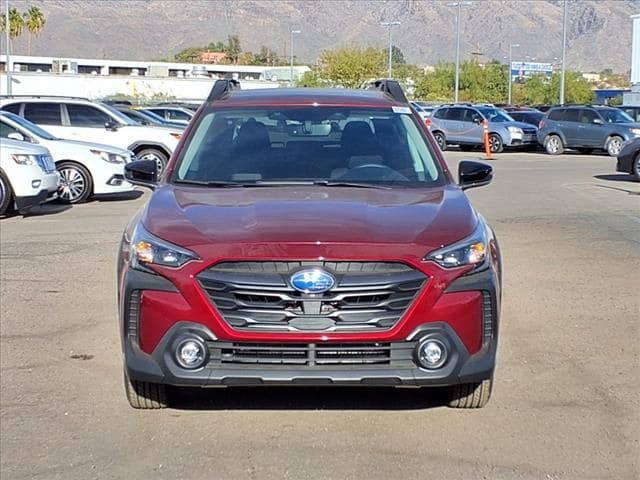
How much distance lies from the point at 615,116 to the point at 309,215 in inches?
1119

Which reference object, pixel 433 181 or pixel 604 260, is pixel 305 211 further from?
pixel 604 260

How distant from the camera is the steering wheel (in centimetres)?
602

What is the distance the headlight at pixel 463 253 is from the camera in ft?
15.6

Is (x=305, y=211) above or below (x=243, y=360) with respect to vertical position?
above

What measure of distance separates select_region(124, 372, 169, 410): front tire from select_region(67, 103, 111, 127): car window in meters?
14.5

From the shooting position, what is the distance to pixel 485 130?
32750mm

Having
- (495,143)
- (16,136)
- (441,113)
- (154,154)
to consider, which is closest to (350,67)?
(441,113)

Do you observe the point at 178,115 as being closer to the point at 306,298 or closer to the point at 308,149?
the point at 308,149

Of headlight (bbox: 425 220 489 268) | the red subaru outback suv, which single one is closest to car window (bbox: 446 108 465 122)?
the red subaru outback suv

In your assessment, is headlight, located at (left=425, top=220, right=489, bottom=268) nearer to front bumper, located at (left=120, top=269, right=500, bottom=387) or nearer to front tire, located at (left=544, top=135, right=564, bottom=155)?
front bumper, located at (left=120, top=269, right=500, bottom=387)

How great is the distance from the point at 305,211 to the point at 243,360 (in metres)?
0.90

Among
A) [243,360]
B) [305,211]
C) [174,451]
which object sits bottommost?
[174,451]

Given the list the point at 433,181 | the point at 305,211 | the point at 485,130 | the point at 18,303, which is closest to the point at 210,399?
the point at 305,211

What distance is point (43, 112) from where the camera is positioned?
18812mm
